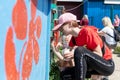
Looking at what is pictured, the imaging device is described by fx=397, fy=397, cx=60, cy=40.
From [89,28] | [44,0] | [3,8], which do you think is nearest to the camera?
[3,8]

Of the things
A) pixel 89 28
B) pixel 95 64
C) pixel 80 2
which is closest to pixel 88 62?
pixel 95 64

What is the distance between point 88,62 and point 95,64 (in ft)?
0.30

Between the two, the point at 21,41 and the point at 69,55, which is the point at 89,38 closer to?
the point at 69,55

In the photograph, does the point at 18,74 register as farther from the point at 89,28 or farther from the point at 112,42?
the point at 112,42

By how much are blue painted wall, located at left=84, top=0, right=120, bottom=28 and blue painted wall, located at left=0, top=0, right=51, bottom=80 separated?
81.2ft

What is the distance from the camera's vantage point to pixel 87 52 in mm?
4773

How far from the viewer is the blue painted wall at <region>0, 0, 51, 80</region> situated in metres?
3.08

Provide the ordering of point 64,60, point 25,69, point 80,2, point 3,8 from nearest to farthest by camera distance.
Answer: point 3,8, point 25,69, point 64,60, point 80,2

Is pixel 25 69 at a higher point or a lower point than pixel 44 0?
lower

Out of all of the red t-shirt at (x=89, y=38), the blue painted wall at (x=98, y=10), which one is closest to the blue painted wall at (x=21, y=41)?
the red t-shirt at (x=89, y=38)

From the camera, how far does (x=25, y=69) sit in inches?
152

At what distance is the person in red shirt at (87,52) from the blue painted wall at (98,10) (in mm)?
24527

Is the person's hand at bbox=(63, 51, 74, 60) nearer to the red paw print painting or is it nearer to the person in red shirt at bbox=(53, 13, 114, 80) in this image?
the person in red shirt at bbox=(53, 13, 114, 80)

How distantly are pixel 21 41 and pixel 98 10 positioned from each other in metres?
27.0
